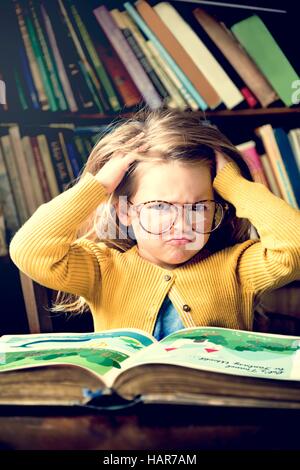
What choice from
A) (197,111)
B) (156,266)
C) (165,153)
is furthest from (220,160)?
(197,111)

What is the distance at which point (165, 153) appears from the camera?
91 centimetres

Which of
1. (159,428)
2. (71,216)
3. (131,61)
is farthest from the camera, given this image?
(131,61)

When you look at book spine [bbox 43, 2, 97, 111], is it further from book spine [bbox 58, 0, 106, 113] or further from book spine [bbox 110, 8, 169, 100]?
book spine [bbox 110, 8, 169, 100]

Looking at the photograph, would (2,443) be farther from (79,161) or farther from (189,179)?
(79,161)

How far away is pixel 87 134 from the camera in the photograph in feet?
4.09

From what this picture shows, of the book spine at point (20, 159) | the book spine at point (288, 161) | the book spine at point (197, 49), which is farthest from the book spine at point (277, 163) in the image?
the book spine at point (20, 159)

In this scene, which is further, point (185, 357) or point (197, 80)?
point (197, 80)

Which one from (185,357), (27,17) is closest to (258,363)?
(185,357)

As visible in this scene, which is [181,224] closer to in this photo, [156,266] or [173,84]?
[156,266]

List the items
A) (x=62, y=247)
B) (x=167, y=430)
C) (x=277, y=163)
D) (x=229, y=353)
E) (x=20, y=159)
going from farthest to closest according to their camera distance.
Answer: (x=277, y=163)
(x=20, y=159)
(x=62, y=247)
(x=229, y=353)
(x=167, y=430)

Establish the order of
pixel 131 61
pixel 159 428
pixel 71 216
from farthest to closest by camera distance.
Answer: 1. pixel 131 61
2. pixel 71 216
3. pixel 159 428

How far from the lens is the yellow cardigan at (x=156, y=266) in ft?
2.83

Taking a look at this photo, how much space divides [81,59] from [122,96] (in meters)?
0.12

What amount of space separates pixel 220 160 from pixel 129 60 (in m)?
0.41
